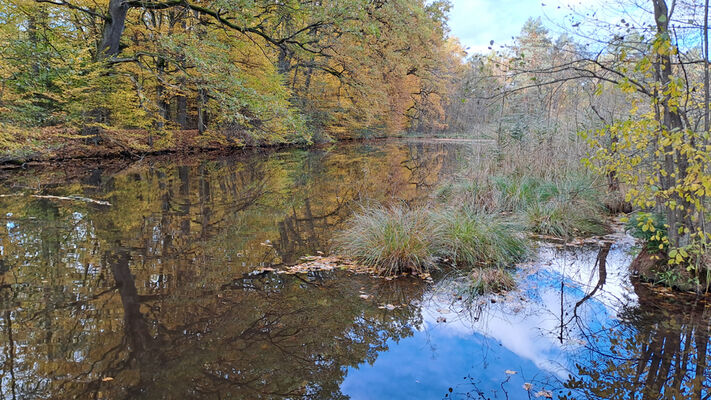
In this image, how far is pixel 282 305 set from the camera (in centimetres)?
390

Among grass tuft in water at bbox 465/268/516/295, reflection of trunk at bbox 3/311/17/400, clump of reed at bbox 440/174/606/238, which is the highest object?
clump of reed at bbox 440/174/606/238

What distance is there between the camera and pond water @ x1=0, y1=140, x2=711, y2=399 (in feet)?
9.16

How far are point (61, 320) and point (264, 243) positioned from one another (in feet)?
9.12

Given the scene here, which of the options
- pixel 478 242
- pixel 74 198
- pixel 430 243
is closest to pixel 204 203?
pixel 74 198

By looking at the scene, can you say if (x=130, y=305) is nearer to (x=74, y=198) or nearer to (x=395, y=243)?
(x=395, y=243)

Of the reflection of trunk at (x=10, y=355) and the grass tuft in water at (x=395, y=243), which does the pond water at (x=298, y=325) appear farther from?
the grass tuft in water at (x=395, y=243)

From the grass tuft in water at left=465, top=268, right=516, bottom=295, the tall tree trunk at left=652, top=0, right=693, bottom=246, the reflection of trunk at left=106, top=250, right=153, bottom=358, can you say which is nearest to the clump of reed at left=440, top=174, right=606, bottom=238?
the grass tuft in water at left=465, top=268, right=516, bottom=295

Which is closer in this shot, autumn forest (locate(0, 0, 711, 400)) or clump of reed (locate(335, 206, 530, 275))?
autumn forest (locate(0, 0, 711, 400))

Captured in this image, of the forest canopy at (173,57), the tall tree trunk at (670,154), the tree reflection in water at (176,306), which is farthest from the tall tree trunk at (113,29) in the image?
the tall tree trunk at (670,154)

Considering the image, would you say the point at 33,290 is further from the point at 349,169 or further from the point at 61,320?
the point at 349,169

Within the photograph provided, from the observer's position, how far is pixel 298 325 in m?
3.53

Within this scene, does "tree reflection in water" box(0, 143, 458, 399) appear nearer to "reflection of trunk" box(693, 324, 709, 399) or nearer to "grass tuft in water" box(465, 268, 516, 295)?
"grass tuft in water" box(465, 268, 516, 295)

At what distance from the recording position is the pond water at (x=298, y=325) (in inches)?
110

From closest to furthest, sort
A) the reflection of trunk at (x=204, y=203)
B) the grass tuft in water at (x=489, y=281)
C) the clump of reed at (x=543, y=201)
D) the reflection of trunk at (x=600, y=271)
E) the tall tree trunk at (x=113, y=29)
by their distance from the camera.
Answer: the reflection of trunk at (x=600, y=271), the grass tuft in water at (x=489, y=281), the reflection of trunk at (x=204, y=203), the clump of reed at (x=543, y=201), the tall tree trunk at (x=113, y=29)
